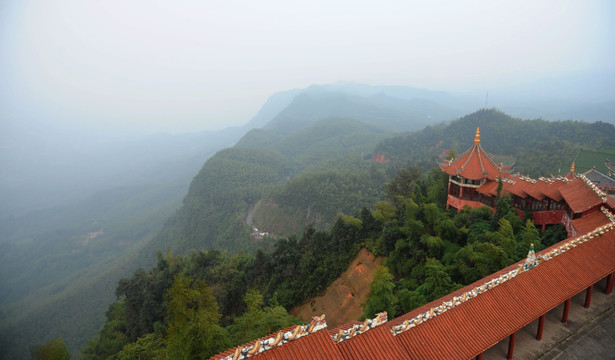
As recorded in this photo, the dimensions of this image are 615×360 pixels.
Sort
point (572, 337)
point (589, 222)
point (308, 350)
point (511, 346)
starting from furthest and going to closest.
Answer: point (589, 222) < point (572, 337) < point (511, 346) < point (308, 350)

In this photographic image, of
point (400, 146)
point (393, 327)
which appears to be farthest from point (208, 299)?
point (400, 146)

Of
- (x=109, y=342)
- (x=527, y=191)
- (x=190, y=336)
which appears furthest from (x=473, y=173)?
(x=109, y=342)

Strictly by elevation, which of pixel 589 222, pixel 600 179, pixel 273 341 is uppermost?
pixel 273 341

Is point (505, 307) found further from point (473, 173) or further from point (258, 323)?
point (473, 173)

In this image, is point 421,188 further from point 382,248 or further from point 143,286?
point 143,286

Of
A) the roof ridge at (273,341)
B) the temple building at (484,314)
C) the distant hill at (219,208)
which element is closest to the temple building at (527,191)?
the temple building at (484,314)

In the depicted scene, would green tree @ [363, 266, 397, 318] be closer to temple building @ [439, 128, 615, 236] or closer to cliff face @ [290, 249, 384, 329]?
cliff face @ [290, 249, 384, 329]
